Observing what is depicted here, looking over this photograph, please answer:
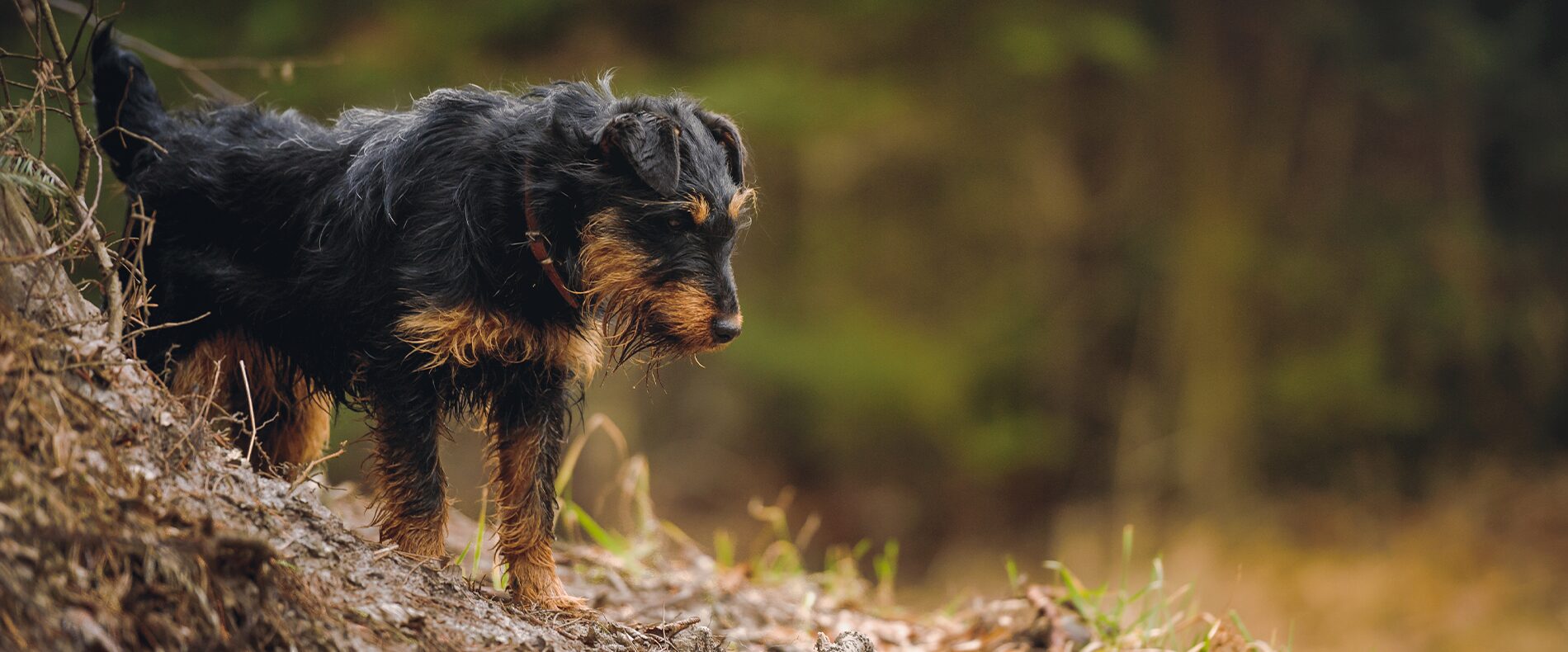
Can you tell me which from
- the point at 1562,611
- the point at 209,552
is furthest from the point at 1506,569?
the point at 209,552

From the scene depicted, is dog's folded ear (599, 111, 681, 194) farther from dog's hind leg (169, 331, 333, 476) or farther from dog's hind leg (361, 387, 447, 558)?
dog's hind leg (169, 331, 333, 476)

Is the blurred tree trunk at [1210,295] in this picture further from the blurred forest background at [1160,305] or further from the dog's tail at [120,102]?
the dog's tail at [120,102]

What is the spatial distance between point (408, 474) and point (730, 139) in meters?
1.49

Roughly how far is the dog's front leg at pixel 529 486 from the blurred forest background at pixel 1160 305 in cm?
689

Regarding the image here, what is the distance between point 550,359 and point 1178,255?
31.1 ft

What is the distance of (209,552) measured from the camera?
8.09ft

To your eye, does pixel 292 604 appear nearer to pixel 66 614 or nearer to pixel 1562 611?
pixel 66 614

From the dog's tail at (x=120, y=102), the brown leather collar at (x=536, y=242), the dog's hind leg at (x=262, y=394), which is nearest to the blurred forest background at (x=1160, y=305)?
the dog's tail at (x=120, y=102)

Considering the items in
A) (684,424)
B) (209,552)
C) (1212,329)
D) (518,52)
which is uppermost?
(1212,329)

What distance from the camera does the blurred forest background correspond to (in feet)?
36.2

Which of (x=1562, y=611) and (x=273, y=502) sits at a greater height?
(x=1562, y=611)

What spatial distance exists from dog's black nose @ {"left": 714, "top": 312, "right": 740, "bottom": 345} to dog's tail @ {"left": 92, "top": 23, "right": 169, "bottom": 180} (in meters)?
2.27

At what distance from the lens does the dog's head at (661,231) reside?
360cm

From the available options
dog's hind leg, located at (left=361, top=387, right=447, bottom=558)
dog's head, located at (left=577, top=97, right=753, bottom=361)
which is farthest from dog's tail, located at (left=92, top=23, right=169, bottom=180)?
dog's head, located at (left=577, top=97, right=753, bottom=361)
